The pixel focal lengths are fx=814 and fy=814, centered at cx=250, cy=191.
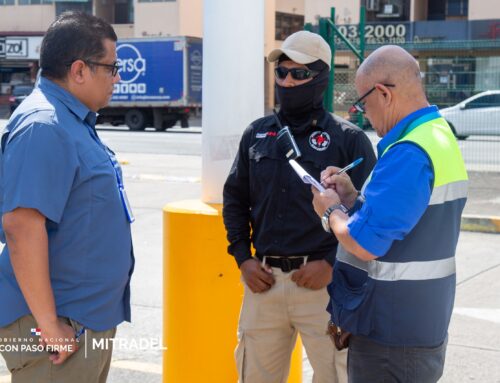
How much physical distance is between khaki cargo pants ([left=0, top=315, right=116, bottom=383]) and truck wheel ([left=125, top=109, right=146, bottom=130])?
31917 mm

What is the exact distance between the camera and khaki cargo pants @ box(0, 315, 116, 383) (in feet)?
9.67

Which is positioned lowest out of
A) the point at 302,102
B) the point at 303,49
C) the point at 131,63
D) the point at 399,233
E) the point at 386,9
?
the point at 399,233

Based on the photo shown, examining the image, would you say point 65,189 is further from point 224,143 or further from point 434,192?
point 224,143

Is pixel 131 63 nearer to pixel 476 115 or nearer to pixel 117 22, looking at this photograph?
pixel 117 22

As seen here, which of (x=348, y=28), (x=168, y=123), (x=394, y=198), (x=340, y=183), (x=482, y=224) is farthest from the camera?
(x=168, y=123)

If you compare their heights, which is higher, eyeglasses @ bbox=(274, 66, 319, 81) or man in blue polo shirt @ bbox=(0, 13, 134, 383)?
eyeglasses @ bbox=(274, 66, 319, 81)

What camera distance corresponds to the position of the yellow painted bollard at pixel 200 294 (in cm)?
422

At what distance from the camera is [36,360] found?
295 centimetres

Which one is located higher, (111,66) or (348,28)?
(348,28)

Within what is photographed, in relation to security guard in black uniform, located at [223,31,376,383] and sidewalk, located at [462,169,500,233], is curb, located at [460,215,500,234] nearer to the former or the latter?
sidewalk, located at [462,169,500,233]

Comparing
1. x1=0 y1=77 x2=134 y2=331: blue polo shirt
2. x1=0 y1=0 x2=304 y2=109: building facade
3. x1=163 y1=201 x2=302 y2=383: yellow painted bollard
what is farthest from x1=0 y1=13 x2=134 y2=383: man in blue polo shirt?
x1=0 y1=0 x2=304 y2=109: building facade

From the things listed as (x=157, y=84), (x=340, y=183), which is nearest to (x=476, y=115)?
(x=340, y=183)

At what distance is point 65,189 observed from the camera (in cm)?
286

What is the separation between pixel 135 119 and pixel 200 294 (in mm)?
31162
